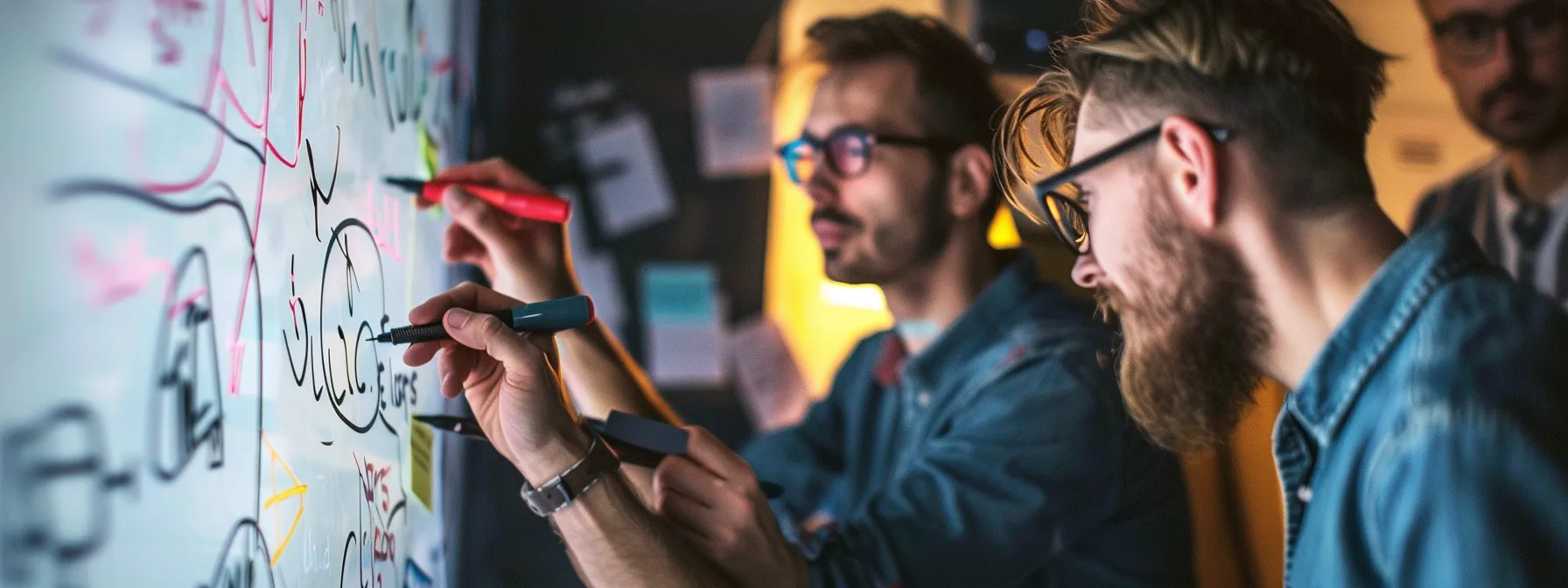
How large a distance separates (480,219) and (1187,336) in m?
0.58

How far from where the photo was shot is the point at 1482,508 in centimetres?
67

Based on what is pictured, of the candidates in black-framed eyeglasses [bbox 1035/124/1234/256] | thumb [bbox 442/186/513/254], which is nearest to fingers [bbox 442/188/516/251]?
thumb [bbox 442/186/513/254]

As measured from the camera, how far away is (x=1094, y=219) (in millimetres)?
917

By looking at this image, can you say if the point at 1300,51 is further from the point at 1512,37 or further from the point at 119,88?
the point at 1512,37

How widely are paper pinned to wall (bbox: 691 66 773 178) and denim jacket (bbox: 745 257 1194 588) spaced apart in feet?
1.70

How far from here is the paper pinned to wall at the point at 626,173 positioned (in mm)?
→ 1747

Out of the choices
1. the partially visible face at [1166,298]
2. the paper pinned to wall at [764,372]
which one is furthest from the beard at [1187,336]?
the paper pinned to wall at [764,372]

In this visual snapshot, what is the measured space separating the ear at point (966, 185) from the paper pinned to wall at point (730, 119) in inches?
18.8

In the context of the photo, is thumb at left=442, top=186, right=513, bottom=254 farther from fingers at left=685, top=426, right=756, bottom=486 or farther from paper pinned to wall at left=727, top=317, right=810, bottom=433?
paper pinned to wall at left=727, top=317, right=810, bottom=433

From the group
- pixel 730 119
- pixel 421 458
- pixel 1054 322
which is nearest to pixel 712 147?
pixel 730 119

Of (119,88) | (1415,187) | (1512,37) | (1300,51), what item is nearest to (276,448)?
(119,88)

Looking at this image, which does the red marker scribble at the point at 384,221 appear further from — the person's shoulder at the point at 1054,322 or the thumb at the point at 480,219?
the person's shoulder at the point at 1054,322

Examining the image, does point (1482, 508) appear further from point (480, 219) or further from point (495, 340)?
point (480, 219)

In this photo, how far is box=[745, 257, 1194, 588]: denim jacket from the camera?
1038 mm
